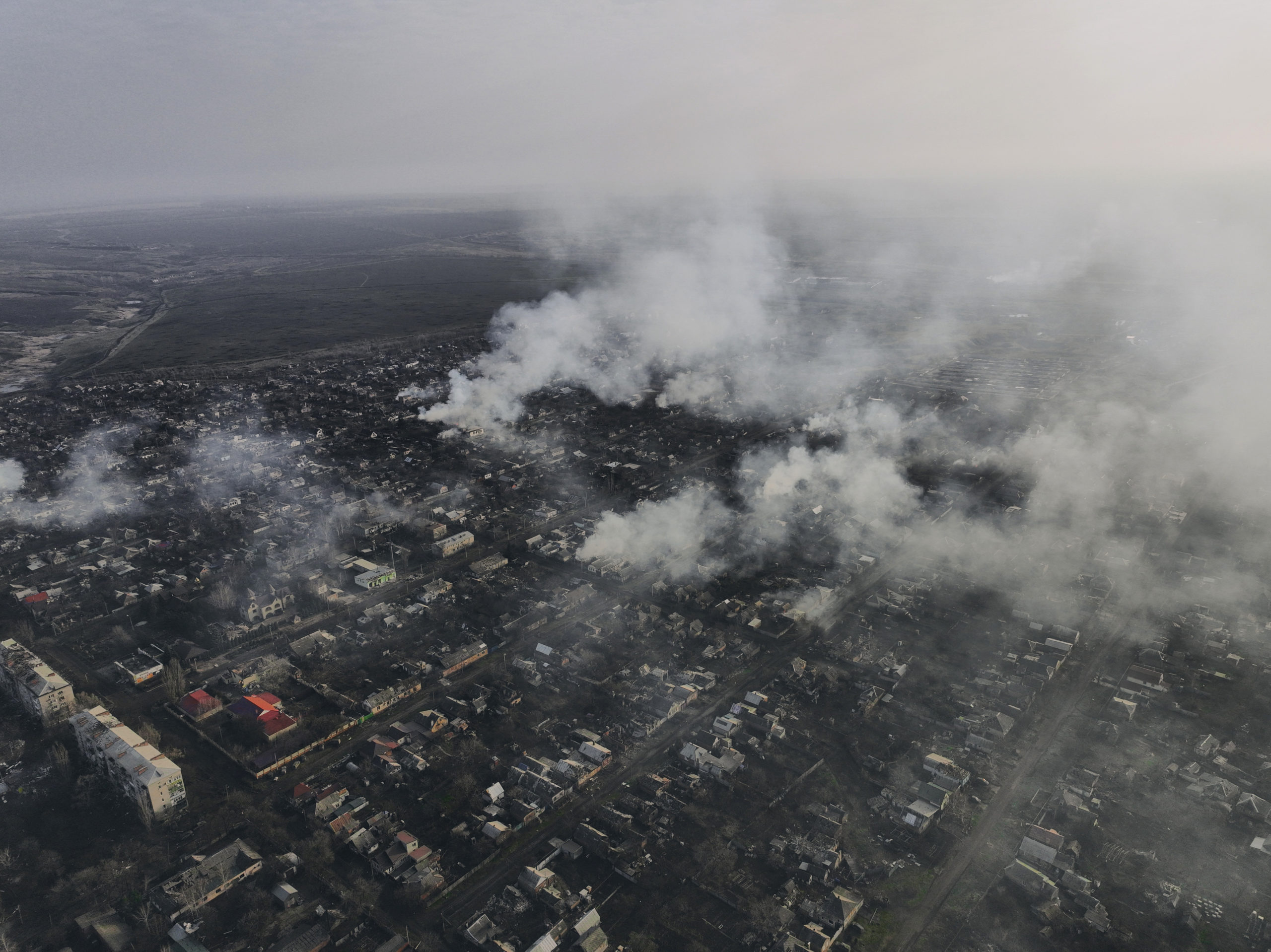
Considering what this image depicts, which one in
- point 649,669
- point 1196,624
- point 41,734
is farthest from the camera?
point 1196,624

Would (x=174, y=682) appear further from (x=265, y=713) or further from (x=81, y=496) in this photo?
(x=81, y=496)

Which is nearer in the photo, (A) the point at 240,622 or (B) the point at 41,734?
(B) the point at 41,734

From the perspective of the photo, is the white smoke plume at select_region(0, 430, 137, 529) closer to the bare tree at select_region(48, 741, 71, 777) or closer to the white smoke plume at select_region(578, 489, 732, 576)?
the bare tree at select_region(48, 741, 71, 777)

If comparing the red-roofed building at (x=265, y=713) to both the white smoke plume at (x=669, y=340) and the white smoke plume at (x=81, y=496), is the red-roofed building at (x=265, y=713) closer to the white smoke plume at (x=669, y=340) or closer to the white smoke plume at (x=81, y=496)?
the white smoke plume at (x=81, y=496)

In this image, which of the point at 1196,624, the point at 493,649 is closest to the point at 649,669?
the point at 493,649

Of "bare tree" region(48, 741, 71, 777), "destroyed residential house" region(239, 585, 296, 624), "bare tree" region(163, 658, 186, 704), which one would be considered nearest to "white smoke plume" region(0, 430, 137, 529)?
"destroyed residential house" region(239, 585, 296, 624)

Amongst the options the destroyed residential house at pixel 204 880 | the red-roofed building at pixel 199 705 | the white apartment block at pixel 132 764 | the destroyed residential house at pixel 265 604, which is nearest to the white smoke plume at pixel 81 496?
the destroyed residential house at pixel 265 604

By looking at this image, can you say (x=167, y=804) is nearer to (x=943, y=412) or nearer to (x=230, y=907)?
(x=230, y=907)
